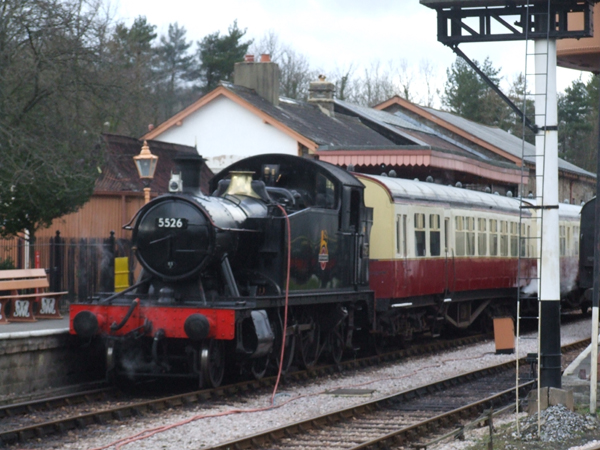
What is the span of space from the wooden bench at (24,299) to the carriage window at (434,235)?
269 inches

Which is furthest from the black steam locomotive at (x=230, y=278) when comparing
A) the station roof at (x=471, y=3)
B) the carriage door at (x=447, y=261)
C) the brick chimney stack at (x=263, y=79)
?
the brick chimney stack at (x=263, y=79)

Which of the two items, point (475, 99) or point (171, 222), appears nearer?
point (171, 222)

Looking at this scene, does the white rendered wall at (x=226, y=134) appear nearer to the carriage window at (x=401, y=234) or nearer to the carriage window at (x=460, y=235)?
the carriage window at (x=460, y=235)

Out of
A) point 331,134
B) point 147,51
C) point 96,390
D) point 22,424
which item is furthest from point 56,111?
point 147,51

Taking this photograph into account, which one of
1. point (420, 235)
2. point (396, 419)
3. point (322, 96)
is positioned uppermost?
point (322, 96)

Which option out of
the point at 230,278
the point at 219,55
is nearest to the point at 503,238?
the point at 230,278

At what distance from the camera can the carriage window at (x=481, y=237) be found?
19562 millimetres

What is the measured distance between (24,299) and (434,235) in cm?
752

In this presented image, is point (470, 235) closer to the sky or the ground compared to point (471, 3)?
closer to the ground

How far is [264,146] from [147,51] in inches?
1114

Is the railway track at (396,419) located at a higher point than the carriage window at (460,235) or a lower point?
lower

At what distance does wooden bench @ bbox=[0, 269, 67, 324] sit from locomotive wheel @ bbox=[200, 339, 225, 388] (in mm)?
3954

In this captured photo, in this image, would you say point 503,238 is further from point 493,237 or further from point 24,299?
point 24,299

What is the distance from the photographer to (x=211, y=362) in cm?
1144
